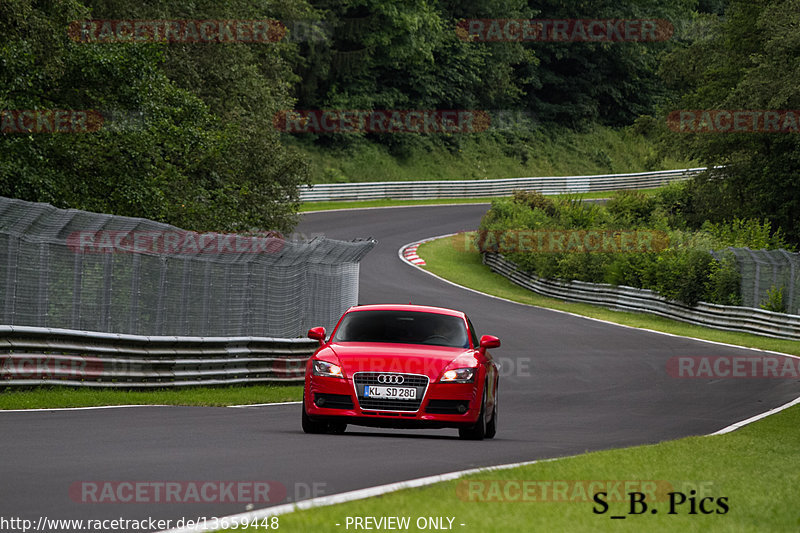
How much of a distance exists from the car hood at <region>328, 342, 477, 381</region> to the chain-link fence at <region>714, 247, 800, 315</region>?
77.8 ft

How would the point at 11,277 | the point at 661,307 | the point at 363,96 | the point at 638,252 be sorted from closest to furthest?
the point at 11,277 < the point at 661,307 < the point at 638,252 < the point at 363,96

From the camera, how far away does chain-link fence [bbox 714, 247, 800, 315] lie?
33.6 meters

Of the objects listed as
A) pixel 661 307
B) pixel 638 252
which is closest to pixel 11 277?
pixel 661 307

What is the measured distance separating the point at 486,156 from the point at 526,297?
3910cm

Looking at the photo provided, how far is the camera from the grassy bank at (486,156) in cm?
6844

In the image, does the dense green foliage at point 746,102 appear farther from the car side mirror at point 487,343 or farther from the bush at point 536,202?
the car side mirror at point 487,343

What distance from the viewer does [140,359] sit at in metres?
17.6

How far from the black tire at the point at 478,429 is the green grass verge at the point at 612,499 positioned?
1.20 metres

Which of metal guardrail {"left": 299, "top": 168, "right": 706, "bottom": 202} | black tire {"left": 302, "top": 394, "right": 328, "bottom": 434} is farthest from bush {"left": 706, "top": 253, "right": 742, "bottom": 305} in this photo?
metal guardrail {"left": 299, "top": 168, "right": 706, "bottom": 202}

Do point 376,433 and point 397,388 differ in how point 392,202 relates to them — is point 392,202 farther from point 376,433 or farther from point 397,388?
point 397,388

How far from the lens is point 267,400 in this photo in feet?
58.8

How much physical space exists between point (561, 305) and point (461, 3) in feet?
148

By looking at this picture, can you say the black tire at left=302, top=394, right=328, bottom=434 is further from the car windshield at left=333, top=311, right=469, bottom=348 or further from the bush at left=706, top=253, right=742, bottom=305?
the bush at left=706, top=253, right=742, bottom=305

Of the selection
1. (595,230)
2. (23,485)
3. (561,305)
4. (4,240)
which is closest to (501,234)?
(595,230)
